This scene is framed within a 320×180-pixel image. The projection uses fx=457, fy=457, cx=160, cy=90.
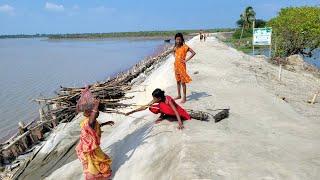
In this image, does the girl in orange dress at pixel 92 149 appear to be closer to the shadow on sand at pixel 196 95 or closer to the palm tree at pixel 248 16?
the shadow on sand at pixel 196 95

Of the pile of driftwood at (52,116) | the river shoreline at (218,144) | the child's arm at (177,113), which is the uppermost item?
the child's arm at (177,113)

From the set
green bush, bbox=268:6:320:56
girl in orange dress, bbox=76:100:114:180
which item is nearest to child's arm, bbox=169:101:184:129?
girl in orange dress, bbox=76:100:114:180

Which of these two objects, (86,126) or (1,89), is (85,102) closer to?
(86,126)

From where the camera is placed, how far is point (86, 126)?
7.19 meters

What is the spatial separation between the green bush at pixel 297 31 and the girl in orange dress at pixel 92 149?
26272 mm

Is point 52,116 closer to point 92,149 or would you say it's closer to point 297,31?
point 92,149


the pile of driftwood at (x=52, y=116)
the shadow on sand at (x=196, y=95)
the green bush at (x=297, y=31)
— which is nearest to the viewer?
the shadow on sand at (x=196, y=95)

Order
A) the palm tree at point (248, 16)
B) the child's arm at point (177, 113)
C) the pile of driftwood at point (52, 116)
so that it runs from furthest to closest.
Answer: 1. the palm tree at point (248, 16)
2. the pile of driftwood at point (52, 116)
3. the child's arm at point (177, 113)

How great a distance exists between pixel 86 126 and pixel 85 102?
38cm

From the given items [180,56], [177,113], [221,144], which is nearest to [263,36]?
[180,56]

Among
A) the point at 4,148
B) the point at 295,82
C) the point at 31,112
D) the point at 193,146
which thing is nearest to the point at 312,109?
the point at 295,82

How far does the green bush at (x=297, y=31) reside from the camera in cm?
3137

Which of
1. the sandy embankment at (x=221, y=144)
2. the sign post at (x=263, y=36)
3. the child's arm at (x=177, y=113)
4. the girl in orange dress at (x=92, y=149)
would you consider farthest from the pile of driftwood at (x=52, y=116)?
the sign post at (x=263, y=36)

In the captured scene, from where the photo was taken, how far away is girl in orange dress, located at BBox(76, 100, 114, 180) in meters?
7.18
